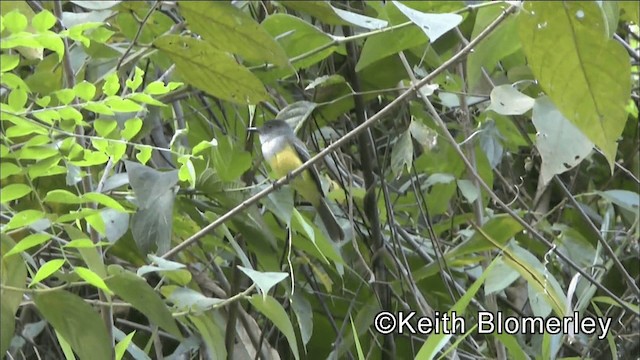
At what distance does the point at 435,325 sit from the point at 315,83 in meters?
0.60

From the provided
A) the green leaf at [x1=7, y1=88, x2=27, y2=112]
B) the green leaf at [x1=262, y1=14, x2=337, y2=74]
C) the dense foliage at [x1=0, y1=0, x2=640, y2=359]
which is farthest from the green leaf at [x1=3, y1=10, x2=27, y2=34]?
the green leaf at [x1=262, y1=14, x2=337, y2=74]

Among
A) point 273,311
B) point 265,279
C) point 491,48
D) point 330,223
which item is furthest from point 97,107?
point 330,223

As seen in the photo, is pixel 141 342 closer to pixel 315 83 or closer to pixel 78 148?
pixel 315 83

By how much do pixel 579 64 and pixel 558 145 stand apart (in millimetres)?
508

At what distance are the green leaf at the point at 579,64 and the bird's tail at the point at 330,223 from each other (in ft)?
4.53

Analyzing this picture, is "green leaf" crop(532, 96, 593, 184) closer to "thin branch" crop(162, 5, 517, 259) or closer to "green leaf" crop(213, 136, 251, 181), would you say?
"thin branch" crop(162, 5, 517, 259)

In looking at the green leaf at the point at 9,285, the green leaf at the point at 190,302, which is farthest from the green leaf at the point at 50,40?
the green leaf at the point at 190,302

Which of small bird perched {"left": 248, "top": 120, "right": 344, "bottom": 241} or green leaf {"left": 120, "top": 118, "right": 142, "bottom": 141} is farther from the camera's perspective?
small bird perched {"left": 248, "top": 120, "right": 344, "bottom": 241}

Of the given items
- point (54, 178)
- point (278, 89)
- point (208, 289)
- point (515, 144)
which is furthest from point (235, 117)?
point (515, 144)

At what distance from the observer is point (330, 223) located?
2.31 metres

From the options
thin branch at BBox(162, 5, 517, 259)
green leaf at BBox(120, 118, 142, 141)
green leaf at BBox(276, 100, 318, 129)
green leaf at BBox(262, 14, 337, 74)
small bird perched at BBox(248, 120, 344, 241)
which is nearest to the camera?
thin branch at BBox(162, 5, 517, 259)

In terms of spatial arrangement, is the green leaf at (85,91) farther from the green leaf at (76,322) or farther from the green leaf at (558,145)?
the green leaf at (558,145)

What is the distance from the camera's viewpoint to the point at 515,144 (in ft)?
8.95

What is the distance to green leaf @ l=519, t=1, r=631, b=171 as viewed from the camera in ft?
3.01
